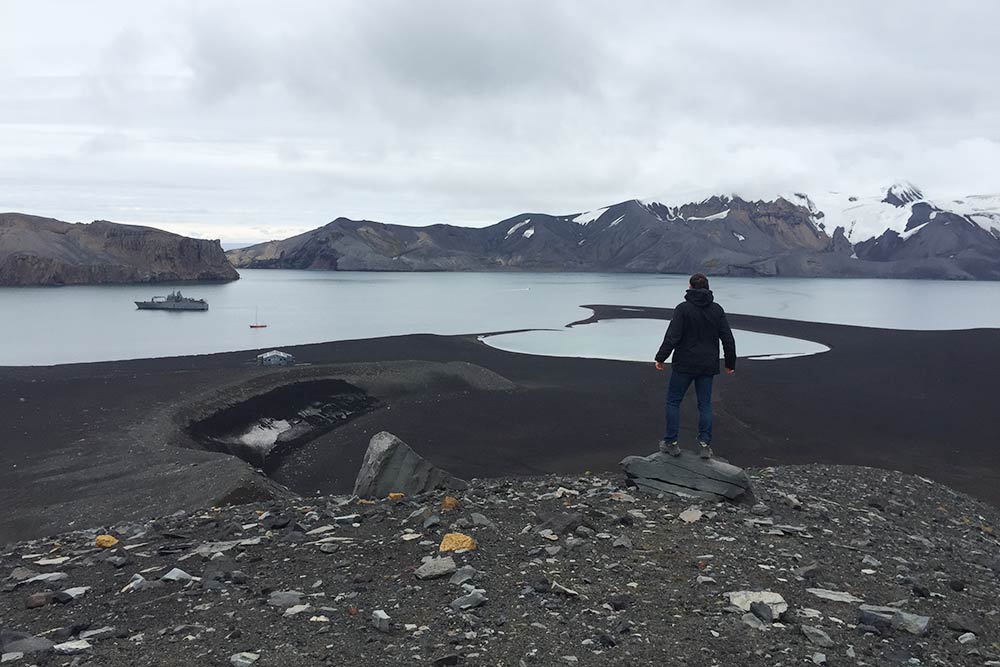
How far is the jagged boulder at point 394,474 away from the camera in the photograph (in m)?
11.4

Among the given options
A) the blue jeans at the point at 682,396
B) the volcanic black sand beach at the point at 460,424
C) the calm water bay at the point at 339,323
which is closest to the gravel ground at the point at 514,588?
the blue jeans at the point at 682,396

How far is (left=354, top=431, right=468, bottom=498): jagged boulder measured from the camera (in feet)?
37.3

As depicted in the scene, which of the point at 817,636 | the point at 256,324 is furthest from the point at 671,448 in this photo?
the point at 256,324

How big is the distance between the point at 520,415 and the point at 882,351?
33264 mm

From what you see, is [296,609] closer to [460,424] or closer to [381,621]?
[381,621]

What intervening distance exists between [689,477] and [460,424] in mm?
15111

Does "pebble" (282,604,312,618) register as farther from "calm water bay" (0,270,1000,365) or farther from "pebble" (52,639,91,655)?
"calm water bay" (0,270,1000,365)

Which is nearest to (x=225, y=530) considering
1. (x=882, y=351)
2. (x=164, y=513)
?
(x=164, y=513)

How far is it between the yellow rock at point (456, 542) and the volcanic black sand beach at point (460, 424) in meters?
8.36

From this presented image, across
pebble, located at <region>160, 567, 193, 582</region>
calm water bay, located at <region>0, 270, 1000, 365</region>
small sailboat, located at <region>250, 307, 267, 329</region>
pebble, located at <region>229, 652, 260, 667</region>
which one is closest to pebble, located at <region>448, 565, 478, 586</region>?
pebble, located at <region>229, 652, 260, 667</region>

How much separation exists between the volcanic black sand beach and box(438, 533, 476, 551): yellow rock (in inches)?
329

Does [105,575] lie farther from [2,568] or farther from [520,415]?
[520,415]

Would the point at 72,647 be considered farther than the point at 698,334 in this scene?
No

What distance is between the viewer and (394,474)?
11.5 m
